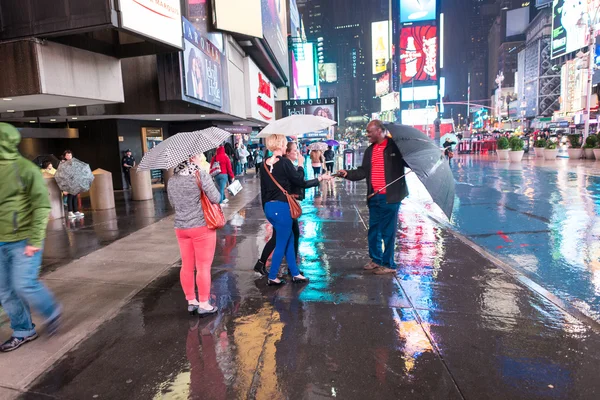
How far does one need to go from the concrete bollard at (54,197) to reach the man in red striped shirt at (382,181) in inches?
330

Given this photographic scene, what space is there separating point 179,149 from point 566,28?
85.0m

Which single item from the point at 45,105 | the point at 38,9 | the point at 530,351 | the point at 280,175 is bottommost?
the point at 530,351

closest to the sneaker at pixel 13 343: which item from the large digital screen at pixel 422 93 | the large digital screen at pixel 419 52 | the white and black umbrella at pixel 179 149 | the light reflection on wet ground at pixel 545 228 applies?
the white and black umbrella at pixel 179 149

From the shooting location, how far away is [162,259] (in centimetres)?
642

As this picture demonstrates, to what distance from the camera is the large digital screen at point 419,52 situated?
9738 centimetres

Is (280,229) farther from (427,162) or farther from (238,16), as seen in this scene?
(238,16)

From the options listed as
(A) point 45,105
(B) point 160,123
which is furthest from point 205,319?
(B) point 160,123

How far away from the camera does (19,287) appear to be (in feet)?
11.6

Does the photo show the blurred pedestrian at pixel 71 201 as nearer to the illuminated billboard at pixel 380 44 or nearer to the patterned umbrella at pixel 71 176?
the patterned umbrella at pixel 71 176

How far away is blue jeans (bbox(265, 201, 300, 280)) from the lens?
16.0ft

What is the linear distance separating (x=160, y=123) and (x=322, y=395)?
774 inches

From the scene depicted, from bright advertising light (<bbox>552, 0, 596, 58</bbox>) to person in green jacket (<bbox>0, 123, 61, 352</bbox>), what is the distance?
76.5 meters

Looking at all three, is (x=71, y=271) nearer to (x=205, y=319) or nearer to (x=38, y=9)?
(x=205, y=319)

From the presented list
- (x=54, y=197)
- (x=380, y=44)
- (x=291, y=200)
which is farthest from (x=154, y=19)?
(x=380, y=44)
